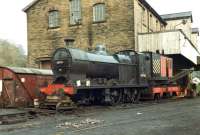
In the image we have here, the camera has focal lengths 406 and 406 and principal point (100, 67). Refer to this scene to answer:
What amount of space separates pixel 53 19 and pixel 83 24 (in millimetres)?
3467

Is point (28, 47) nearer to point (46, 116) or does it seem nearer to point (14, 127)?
point (46, 116)

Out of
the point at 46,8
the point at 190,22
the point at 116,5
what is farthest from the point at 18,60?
the point at 116,5

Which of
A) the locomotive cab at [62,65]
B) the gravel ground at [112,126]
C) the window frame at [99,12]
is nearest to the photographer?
the gravel ground at [112,126]

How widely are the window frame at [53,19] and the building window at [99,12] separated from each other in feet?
12.7

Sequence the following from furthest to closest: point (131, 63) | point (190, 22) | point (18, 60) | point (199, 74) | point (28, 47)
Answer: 1. point (18, 60)
2. point (190, 22)
3. point (199, 74)
4. point (28, 47)
5. point (131, 63)

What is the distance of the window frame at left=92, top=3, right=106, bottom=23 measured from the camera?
113 feet

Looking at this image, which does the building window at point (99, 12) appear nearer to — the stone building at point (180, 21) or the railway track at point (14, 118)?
the railway track at point (14, 118)

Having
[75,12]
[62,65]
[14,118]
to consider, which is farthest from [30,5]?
[14,118]

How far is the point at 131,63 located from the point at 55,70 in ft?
19.8

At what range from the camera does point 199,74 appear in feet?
160

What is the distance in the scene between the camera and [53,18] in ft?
123

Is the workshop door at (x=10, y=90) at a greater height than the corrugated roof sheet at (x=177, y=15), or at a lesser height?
lesser

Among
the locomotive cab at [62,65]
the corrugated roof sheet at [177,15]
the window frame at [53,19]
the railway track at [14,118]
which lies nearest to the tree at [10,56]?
the corrugated roof sheet at [177,15]

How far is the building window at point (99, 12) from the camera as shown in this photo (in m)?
34.6
